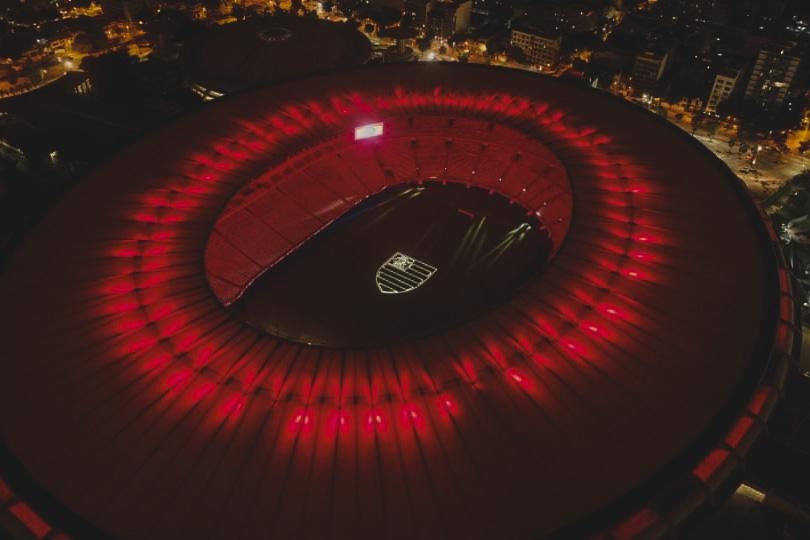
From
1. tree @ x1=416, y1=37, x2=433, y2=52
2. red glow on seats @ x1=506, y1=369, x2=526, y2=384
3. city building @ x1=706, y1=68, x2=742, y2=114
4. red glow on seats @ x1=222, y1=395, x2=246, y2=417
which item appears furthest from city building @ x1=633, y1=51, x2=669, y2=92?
red glow on seats @ x1=222, y1=395, x2=246, y2=417

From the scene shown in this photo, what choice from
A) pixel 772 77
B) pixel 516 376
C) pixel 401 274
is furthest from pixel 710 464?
pixel 772 77

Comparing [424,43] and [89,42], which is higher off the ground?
[424,43]

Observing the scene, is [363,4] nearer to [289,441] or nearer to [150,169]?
[150,169]

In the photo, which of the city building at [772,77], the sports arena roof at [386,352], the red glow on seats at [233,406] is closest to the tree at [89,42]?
the sports arena roof at [386,352]

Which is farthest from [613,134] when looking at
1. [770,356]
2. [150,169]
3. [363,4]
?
[363,4]

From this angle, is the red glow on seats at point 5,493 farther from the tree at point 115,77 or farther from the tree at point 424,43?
the tree at point 424,43

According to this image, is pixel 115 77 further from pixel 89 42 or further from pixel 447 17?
pixel 447 17
